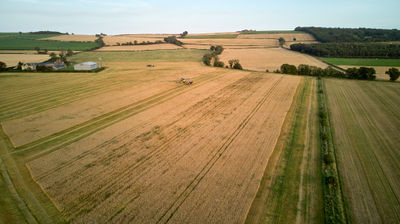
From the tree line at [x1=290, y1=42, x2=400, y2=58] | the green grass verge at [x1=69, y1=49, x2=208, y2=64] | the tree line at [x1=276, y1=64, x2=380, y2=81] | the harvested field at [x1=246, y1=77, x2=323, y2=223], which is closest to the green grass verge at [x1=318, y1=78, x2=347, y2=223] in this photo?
the harvested field at [x1=246, y1=77, x2=323, y2=223]

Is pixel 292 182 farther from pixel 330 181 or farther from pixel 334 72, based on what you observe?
Result: pixel 334 72

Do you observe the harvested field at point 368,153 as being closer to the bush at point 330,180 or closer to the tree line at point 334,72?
the bush at point 330,180

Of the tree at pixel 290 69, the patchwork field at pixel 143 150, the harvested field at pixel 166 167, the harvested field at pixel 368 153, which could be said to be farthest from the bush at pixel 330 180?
the tree at pixel 290 69

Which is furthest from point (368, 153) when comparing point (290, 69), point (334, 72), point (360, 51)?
point (360, 51)

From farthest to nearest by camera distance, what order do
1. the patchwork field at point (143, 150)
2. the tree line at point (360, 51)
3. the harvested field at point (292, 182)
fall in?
the tree line at point (360, 51)
the patchwork field at point (143, 150)
the harvested field at point (292, 182)

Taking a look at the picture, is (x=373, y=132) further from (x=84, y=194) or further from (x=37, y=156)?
(x=37, y=156)

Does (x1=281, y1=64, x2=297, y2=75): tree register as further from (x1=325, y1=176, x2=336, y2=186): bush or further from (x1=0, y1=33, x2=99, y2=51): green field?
(x1=0, y1=33, x2=99, y2=51): green field

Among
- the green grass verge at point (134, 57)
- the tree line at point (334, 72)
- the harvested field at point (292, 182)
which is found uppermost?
the green grass verge at point (134, 57)
